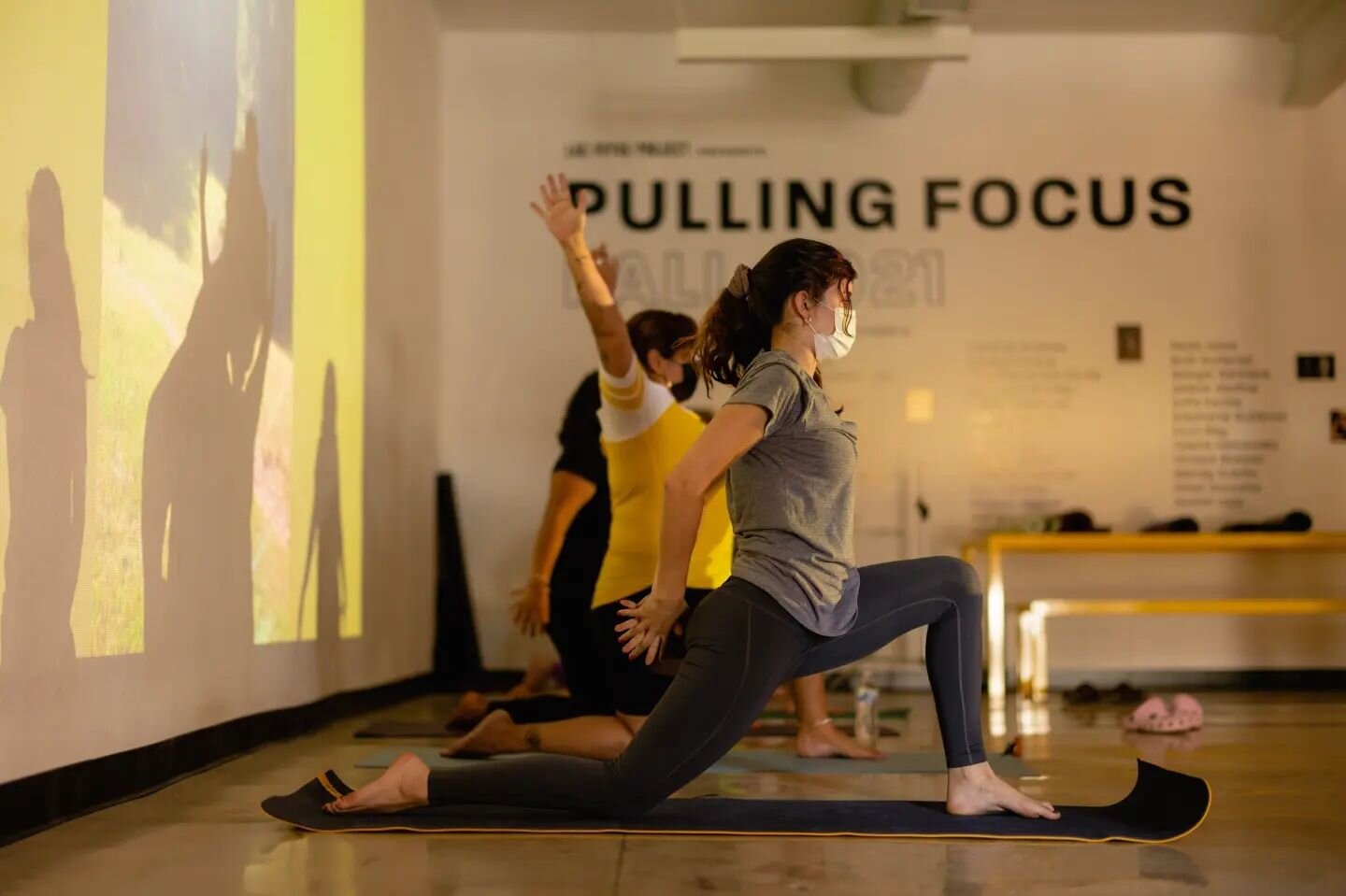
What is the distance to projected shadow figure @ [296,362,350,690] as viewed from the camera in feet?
14.9

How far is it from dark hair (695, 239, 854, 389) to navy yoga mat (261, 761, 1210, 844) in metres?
0.80

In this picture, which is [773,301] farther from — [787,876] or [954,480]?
[954,480]

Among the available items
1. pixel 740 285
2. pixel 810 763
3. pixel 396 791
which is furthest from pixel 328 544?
pixel 740 285

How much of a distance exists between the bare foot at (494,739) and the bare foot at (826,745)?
0.75 m

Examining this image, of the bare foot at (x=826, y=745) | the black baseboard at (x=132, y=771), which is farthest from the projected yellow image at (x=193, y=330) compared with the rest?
the bare foot at (x=826, y=745)

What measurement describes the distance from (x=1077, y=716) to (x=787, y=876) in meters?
3.50

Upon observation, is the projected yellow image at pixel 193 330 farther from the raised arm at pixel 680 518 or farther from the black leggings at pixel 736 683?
the raised arm at pixel 680 518

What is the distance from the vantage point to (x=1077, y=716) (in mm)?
5195

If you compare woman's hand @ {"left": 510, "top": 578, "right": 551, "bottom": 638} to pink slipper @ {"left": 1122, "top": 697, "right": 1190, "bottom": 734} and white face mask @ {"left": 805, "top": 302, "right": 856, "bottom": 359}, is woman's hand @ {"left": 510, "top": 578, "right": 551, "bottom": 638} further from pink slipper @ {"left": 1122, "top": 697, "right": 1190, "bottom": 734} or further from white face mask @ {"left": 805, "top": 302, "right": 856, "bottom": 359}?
pink slipper @ {"left": 1122, "top": 697, "right": 1190, "bottom": 734}

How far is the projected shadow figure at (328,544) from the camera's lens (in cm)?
454

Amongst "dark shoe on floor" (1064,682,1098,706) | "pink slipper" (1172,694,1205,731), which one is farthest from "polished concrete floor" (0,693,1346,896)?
"dark shoe on floor" (1064,682,1098,706)

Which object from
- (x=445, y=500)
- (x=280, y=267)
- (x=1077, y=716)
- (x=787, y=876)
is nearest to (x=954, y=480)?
(x=1077, y=716)

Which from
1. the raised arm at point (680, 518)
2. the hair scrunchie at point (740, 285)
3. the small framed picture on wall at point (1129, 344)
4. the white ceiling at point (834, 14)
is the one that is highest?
the white ceiling at point (834, 14)

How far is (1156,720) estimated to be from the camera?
4.43 meters
